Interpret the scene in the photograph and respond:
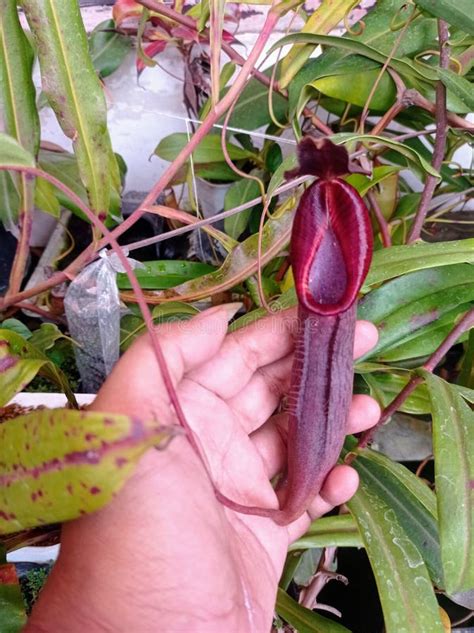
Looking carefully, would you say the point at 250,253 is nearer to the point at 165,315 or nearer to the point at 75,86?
the point at 165,315

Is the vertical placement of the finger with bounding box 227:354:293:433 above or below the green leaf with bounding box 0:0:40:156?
below

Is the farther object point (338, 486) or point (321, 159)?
point (338, 486)

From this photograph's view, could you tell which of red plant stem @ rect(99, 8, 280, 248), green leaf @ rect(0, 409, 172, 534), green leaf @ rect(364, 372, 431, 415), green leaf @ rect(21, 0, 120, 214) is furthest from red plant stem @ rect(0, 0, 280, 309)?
green leaf @ rect(364, 372, 431, 415)

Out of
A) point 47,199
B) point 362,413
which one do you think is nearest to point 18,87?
point 47,199

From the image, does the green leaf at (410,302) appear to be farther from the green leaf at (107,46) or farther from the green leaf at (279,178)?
the green leaf at (107,46)

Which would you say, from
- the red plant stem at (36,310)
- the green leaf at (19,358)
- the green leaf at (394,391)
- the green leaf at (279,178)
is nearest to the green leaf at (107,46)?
the red plant stem at (36,310)

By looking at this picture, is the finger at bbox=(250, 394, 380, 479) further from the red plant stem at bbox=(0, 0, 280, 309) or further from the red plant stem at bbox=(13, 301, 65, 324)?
the red plant stem at bbox=(13, 301, 65, 324)
